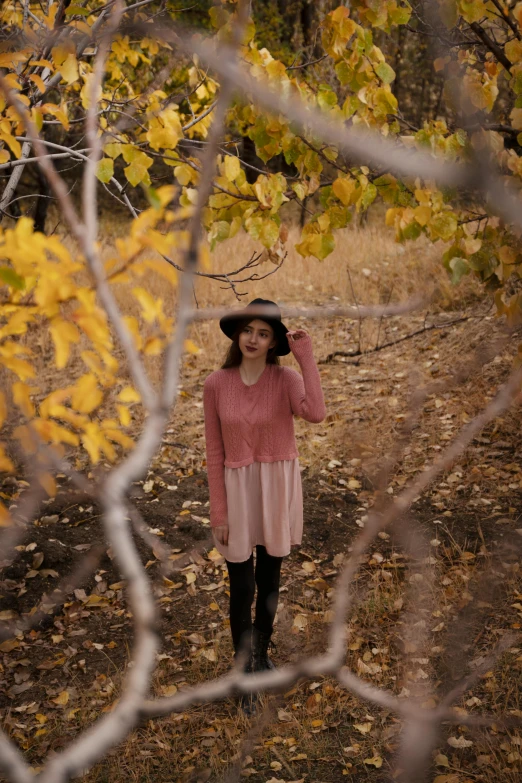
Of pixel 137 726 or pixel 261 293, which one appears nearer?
pixel 137 726

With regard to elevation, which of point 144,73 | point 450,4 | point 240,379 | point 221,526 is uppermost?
point 144,73

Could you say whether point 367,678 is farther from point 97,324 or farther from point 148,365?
point 148,365

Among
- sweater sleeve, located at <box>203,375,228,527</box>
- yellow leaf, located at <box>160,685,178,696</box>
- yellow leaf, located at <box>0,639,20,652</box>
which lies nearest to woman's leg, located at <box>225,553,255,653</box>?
sweater sleeve, located at <box>203,375,228,527</box>

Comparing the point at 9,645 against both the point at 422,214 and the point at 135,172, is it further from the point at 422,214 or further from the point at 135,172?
the point at 422,214

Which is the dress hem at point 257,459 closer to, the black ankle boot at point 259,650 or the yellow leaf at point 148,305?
the black ankle boot at point 259,650

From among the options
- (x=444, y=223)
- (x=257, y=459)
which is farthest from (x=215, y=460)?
(x=444, y=223)

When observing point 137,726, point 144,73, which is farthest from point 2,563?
point 144,73

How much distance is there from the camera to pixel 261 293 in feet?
29.9

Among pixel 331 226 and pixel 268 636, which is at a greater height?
pixel 331 226

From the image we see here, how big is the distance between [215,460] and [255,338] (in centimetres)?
56

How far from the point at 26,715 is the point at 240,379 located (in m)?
2.00

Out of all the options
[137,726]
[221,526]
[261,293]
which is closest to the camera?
[221,526]

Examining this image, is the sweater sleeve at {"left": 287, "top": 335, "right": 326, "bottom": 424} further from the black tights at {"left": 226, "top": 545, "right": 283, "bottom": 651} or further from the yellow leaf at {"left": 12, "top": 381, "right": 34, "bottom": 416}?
the yellow leaf at {"left": 12, "top": 381, "right": 34, "bottom": 416}

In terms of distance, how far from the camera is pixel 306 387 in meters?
3.11
